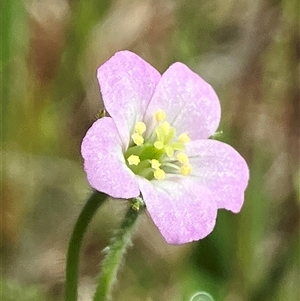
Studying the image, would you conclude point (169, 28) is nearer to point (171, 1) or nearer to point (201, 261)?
point (171, 1)

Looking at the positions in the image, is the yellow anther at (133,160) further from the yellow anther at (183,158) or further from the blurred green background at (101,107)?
the blurred green background at (101,107)

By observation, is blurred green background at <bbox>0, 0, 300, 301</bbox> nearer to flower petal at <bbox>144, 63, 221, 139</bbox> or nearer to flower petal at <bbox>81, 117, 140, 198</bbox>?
flower petal at <bbox>144, 63, 221, 139</bbox>

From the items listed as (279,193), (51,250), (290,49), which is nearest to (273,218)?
(279,193)

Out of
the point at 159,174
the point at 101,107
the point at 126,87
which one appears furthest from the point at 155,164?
the point at 101,107

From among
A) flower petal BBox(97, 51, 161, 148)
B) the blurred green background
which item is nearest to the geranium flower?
flower petal BBox(97, 51, 161, 148)

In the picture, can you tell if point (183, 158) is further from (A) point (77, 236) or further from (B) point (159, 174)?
(A) point (77, 236)

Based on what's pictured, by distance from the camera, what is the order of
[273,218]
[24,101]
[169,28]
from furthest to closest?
1. [169,28]
2. [273,218]
3. [24,101]

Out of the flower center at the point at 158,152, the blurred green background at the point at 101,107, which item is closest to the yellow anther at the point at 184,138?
the flower center at the point at 158,152
